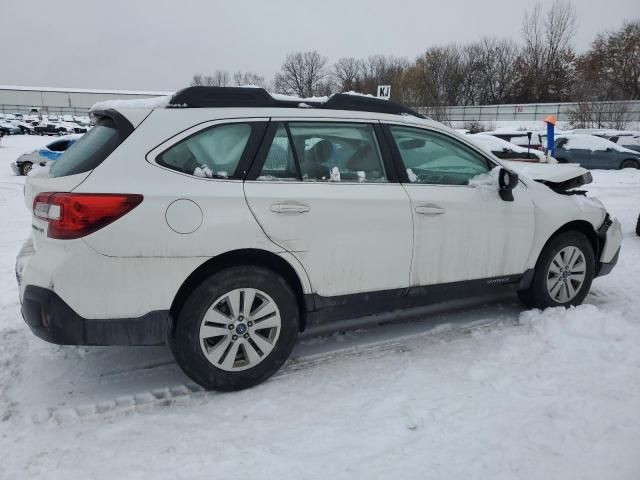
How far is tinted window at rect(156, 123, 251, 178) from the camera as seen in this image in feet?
9.86

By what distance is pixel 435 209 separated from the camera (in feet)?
12.0

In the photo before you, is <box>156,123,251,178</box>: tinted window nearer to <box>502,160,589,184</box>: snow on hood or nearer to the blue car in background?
<box>502,160,589,184</box>: snow on hood

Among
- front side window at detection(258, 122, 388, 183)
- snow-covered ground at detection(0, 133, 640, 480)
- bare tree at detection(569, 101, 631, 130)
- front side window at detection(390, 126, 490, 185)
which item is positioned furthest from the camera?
bare tree at detection(569, 101, 631, 130)

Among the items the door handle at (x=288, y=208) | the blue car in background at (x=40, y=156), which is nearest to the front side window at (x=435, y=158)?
the door handle at (x=288, y=208)

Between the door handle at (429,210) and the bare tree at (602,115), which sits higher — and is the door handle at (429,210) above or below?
below

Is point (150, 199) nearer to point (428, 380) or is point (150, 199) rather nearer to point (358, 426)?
point (358, 426)

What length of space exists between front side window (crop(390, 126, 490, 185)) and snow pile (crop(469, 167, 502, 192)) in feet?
0.11

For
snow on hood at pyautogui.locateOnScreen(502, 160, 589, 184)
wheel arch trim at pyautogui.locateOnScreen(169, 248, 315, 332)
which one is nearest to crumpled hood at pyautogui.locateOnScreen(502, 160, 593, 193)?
snow on hood at pyautogui.locateOnScreen(502, 160, 589, 184)

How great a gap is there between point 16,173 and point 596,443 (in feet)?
64.5

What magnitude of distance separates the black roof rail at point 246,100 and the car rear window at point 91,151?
411 mm

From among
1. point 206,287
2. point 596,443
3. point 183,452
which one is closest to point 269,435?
point 183,452

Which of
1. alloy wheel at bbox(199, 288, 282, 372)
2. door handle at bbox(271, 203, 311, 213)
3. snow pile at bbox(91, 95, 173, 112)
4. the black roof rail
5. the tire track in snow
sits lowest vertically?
the tire track in snow

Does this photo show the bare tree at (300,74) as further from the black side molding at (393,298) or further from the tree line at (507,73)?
the black side molding at (393,298)

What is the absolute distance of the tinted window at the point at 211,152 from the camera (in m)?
3.00
